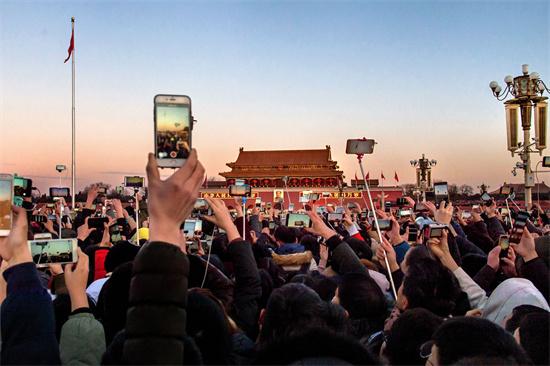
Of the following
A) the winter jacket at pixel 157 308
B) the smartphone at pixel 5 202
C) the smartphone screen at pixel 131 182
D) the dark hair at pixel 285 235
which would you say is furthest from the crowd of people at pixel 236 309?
the smartphone screen at pixel 131 182

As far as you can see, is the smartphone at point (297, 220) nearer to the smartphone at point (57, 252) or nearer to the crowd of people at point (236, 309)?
the crowd of people at point (236, 309)

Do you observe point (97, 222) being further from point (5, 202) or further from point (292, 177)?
point (292, 177)

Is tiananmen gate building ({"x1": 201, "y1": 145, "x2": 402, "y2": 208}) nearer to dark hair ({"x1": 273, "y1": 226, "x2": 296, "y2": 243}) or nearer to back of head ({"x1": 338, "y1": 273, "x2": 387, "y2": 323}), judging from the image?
dark hair ({"x1": 273, "y1": 226, "x2": 296, "y2": 243})

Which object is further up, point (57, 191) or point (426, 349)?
point (57, 191)

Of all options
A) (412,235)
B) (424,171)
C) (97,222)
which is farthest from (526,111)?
(424,171)

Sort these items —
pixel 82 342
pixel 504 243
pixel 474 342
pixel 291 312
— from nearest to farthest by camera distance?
pixel 474 342 → pixel 291 312 → pixel 82 342 → pixel 504 243

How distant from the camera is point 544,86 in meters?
15.3

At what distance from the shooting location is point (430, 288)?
3463 millimetres

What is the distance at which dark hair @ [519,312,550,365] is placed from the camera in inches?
97.0

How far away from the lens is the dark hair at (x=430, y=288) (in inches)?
134

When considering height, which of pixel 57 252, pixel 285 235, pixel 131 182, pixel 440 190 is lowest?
pixel 285 235

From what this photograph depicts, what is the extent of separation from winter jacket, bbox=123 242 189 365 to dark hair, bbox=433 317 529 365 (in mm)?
1179

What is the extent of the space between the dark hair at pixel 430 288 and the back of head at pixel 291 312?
3.60 ft

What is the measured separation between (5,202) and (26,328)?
0.87 meters
